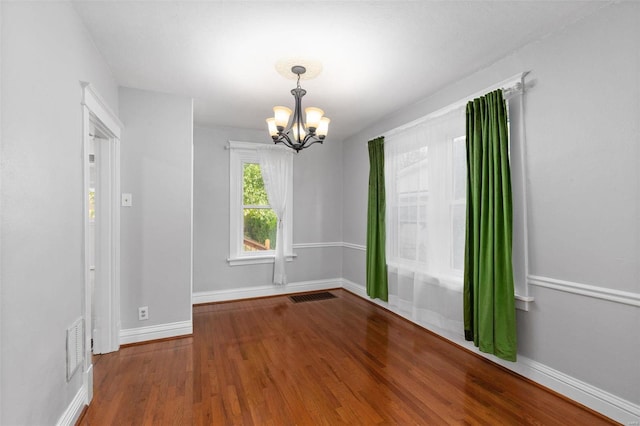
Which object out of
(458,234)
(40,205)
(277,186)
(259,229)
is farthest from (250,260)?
(40,205)

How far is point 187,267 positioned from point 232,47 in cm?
223

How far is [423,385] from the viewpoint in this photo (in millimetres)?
2285

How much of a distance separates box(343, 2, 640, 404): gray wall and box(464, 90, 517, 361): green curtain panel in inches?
6.4

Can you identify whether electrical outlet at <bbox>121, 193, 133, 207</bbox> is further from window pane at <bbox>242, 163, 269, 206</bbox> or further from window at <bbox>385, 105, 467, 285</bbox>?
window at <bbox>385, 105, 467, 285</bbox>

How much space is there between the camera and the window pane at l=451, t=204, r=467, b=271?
2863 mm

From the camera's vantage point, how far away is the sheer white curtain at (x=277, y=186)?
4602 millimetres

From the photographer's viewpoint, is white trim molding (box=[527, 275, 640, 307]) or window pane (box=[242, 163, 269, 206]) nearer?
white trim molding (box=[527, 275, 640, 307])

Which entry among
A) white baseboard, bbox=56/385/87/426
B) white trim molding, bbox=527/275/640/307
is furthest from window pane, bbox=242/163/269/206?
white trim molding, bbox=527/275/640/307

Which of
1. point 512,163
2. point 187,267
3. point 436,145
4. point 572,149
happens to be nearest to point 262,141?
point 187,267

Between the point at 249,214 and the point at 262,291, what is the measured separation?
1205mm

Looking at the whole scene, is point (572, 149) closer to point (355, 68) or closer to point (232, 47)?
point (355, 68)

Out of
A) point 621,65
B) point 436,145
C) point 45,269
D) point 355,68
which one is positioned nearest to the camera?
point 45,269

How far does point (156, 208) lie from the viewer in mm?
3123

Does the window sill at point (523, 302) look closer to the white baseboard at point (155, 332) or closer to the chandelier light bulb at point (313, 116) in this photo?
the chandelier light bulb at point (313, 116)
